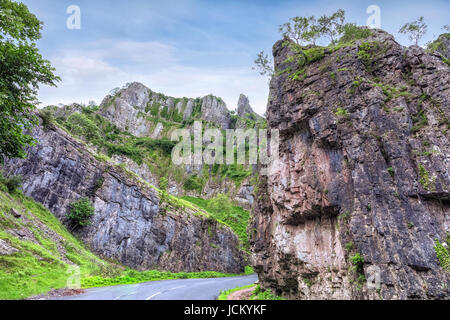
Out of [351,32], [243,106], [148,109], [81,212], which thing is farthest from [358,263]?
[243,106]

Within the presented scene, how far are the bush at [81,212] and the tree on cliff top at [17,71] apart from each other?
21917mm

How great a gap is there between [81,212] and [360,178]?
31.7m

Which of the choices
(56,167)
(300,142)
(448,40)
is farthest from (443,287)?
(56,167)

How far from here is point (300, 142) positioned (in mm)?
17281

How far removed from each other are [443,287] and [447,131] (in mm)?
7116

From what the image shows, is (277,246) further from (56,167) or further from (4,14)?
(56,167)

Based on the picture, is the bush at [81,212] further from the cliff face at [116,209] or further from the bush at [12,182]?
the bush at [12,182]

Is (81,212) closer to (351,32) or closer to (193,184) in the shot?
(351,32)

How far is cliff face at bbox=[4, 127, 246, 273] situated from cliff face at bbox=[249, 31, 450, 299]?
20.2 metres

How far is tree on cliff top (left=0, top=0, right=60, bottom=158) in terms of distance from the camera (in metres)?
10.6

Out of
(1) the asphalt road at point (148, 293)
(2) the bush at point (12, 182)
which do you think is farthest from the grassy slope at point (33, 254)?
(1) the asphalt road at point (148, 293)

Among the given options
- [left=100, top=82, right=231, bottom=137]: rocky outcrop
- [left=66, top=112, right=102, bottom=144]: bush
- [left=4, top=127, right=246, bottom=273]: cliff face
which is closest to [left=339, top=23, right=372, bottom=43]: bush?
[left=4, top=127, right=246, bottom=273]: cliff face

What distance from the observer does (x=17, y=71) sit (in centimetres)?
1127

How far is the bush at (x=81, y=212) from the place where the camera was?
3041 cm
